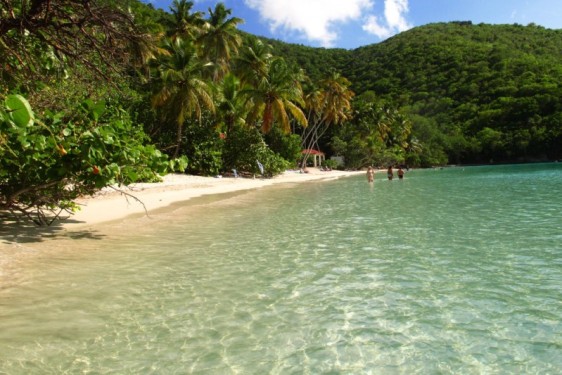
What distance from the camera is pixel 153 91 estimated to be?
27.2m

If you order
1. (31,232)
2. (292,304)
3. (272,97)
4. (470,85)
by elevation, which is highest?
(470,85)

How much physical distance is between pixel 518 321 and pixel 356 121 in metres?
60.3

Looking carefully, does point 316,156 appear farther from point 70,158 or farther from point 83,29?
point 83,29

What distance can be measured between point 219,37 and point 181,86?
11679mm

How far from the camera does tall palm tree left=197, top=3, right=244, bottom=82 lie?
120 feet

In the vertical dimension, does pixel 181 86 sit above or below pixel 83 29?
above

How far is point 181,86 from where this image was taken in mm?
26828

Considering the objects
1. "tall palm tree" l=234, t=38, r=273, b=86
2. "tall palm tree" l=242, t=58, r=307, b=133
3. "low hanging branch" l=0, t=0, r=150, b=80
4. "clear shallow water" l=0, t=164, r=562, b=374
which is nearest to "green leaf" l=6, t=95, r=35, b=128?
"clear shallow water" l=0, t=164, r=562, b=374

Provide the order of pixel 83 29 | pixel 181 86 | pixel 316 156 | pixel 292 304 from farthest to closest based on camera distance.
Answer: pixel 316 156, pixel 181 86, pixel 83 29, pixel 292 304

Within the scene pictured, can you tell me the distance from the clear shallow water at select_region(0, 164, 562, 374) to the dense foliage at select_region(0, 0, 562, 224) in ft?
6.26

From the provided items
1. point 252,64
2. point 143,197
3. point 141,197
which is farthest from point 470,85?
point 141,197

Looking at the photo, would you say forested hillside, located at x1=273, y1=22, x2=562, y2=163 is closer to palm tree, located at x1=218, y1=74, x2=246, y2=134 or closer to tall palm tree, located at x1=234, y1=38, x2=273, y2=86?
tall palm tree, located at x1=234, y1=38, x2=273, y2=86

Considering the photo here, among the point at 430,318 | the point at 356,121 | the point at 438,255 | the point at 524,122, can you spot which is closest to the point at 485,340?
the point at 430,318

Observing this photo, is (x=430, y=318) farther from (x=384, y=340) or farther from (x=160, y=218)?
(x=160, y=218)
